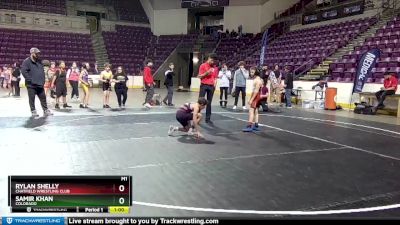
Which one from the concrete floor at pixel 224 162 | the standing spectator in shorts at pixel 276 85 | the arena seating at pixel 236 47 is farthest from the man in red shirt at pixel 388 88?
the arena seating at pixel 236 47

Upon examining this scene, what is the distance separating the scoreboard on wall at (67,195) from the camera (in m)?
2.74

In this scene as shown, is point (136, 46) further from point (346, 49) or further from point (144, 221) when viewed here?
point (144, 221)

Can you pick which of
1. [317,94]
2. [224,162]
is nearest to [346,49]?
[317,94]

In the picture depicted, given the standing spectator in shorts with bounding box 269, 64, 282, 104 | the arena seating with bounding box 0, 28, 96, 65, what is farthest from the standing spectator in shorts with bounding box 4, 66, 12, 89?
the standing spectator in shorts with bounding box 269, 64, 282, 104

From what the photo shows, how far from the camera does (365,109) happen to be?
13.2m

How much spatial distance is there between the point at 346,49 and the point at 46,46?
2125cm

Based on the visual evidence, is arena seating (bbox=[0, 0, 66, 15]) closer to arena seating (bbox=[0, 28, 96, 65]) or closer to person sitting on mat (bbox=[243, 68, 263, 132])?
arena seating (bbox=[0, 28, 96, 65])

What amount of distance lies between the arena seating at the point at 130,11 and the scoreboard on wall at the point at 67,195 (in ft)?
112

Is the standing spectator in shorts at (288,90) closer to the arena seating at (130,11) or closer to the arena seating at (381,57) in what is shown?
the arena seating at (381,57)

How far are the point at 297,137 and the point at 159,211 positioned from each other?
503 cm

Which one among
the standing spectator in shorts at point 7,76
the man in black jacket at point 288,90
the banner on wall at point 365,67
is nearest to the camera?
the banner on wall at point 365,67

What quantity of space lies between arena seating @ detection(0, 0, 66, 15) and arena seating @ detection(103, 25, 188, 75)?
14.1 ft

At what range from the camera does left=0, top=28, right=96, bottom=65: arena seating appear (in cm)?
2744

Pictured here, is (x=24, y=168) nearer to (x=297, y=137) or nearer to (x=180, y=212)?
(x=180, y=212)
